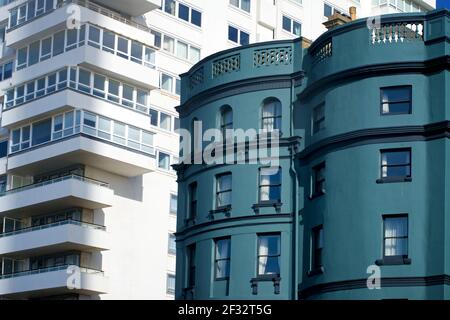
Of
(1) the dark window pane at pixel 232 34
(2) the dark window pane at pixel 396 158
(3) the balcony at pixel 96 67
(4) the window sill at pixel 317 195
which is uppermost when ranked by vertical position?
(1) the dark window pane at pixel 232 34

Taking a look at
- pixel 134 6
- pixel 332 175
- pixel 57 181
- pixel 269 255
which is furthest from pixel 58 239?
pixel 332 175

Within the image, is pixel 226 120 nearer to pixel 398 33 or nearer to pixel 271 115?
pixel 271 115

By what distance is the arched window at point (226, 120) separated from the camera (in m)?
45.4

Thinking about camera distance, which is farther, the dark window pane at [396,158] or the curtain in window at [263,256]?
the curtain in window at [263,256]

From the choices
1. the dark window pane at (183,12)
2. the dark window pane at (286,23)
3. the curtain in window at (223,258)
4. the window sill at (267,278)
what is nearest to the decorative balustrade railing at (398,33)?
the window sill at (267,278)

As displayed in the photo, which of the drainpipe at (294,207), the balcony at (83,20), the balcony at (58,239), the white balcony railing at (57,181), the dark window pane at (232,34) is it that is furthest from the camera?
the dark window pane at (232,34)

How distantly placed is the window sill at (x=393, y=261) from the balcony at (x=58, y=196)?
30586 millimetres

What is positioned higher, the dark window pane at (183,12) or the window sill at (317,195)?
the dark window pane at (183,12)

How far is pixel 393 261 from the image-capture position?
37.4 metres

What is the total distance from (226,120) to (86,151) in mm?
20751

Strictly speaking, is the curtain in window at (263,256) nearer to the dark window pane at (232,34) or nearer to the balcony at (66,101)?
the balcony at (66,101)

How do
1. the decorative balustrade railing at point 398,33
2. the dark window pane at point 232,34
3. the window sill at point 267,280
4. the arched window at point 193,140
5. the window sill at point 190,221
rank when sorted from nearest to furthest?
the decorative balustrade railing at point 398,33 < the window sill at point 267,280 < the window sill at point 190,221 < the arched window at point 193,140 < the dark window pane at point 232,34

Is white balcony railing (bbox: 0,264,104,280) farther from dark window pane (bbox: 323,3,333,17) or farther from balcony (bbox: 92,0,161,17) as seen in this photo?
dark window pane (bbox: 323,3,333,17)

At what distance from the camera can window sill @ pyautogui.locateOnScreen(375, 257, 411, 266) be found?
37.3 m
